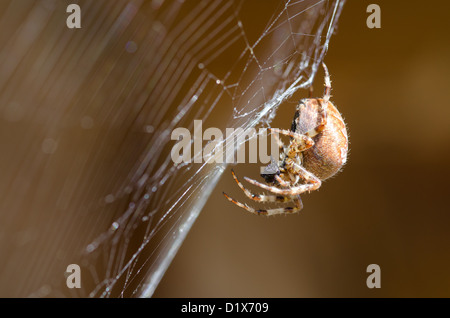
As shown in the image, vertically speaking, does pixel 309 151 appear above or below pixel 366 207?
above

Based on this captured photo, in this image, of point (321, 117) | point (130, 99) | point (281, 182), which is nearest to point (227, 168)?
point (130, 99)

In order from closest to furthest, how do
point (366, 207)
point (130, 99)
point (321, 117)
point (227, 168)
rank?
point (321, 117) → point (130, 99) → point (227, 168) → point (366, 207)

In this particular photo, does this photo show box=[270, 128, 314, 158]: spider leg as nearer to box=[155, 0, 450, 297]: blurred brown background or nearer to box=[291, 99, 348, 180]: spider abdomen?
box=[291, 99, 348, 180]: spider abdomen

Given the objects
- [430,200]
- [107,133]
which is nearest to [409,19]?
[430,200]

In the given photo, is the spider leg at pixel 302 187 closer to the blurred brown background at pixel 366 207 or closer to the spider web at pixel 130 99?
the spider web at pixel 130 99

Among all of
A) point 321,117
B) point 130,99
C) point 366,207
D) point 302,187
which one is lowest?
point 366,207

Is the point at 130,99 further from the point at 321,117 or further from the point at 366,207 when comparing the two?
the point at 366,207

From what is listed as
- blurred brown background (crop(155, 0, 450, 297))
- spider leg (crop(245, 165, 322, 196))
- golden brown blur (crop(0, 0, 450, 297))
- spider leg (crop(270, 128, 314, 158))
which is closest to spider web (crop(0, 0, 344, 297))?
golden brown blur (crop(0, 0, 450, 297))

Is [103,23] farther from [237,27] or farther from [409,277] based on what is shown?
[409,277]
